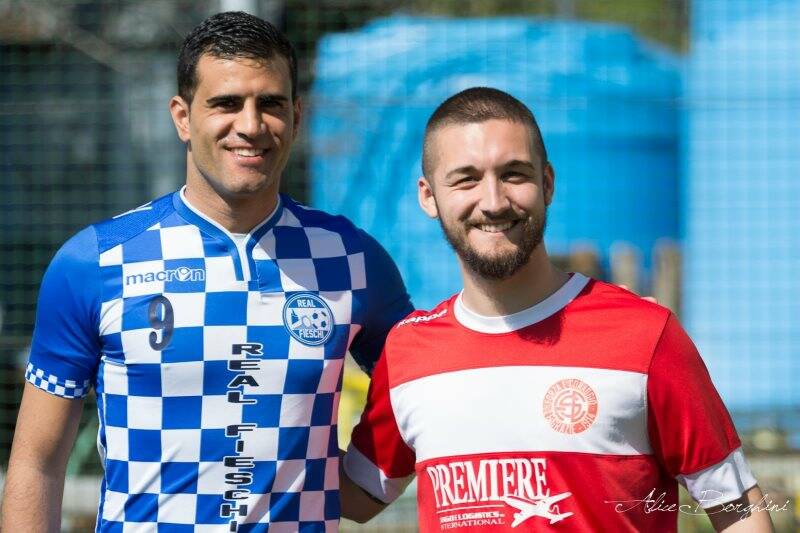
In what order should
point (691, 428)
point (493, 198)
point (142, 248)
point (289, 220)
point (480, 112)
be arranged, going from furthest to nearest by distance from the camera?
point (289, 220) < point (142, 248) < point (480, 112) < point (493, 198) < point (691, 428)

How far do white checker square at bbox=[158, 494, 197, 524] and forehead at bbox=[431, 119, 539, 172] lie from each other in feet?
3.00

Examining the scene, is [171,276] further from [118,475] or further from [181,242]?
[118,475]

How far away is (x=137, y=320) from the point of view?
2.58 m

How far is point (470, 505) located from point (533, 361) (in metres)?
0.31

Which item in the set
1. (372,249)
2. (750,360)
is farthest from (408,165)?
(372,249)

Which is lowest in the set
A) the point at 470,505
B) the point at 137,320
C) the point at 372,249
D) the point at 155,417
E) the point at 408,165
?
the point at 470,505

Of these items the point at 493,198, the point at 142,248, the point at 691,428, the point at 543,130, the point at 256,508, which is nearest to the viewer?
the point at 691,428

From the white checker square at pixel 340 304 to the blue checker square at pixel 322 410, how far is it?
0.58 ft

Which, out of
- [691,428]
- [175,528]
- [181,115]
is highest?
[181,115]

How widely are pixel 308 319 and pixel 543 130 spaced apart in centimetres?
397

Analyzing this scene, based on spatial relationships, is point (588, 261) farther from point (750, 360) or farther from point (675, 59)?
point (675, 59)

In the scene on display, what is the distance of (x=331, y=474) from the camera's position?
2.68m

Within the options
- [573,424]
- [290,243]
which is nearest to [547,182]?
[573,424]

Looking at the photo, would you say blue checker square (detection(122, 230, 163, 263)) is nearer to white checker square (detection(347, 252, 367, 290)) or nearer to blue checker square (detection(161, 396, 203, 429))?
blue checker square (detection(161, 396, 203, 429))
